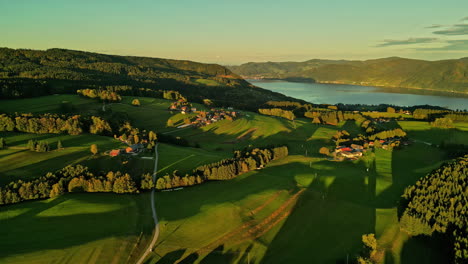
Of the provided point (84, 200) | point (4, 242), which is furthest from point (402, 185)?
point (4, 242)

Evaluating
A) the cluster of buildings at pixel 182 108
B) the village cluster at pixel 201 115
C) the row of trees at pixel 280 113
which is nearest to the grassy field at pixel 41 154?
the village cluster at pixel 201 115

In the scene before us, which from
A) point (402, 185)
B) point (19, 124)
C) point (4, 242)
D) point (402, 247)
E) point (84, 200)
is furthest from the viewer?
point (19, 124)

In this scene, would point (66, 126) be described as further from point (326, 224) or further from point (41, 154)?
point (326, 224)

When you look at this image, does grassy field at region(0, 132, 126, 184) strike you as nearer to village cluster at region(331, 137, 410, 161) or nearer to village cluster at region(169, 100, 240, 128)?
village cluster at region(169, 100, 240, 128)

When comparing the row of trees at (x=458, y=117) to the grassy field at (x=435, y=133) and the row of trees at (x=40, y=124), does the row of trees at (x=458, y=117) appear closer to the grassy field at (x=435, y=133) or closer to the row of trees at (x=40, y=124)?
the grassy field at (x=435, y=133)

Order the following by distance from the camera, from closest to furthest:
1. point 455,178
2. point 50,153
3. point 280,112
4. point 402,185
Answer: point 455,178
point 402,185
point 50,153
point 280,112

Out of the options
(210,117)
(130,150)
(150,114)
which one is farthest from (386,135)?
(150,114)

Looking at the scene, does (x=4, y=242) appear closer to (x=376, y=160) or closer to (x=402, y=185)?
(x=402, y=185)
